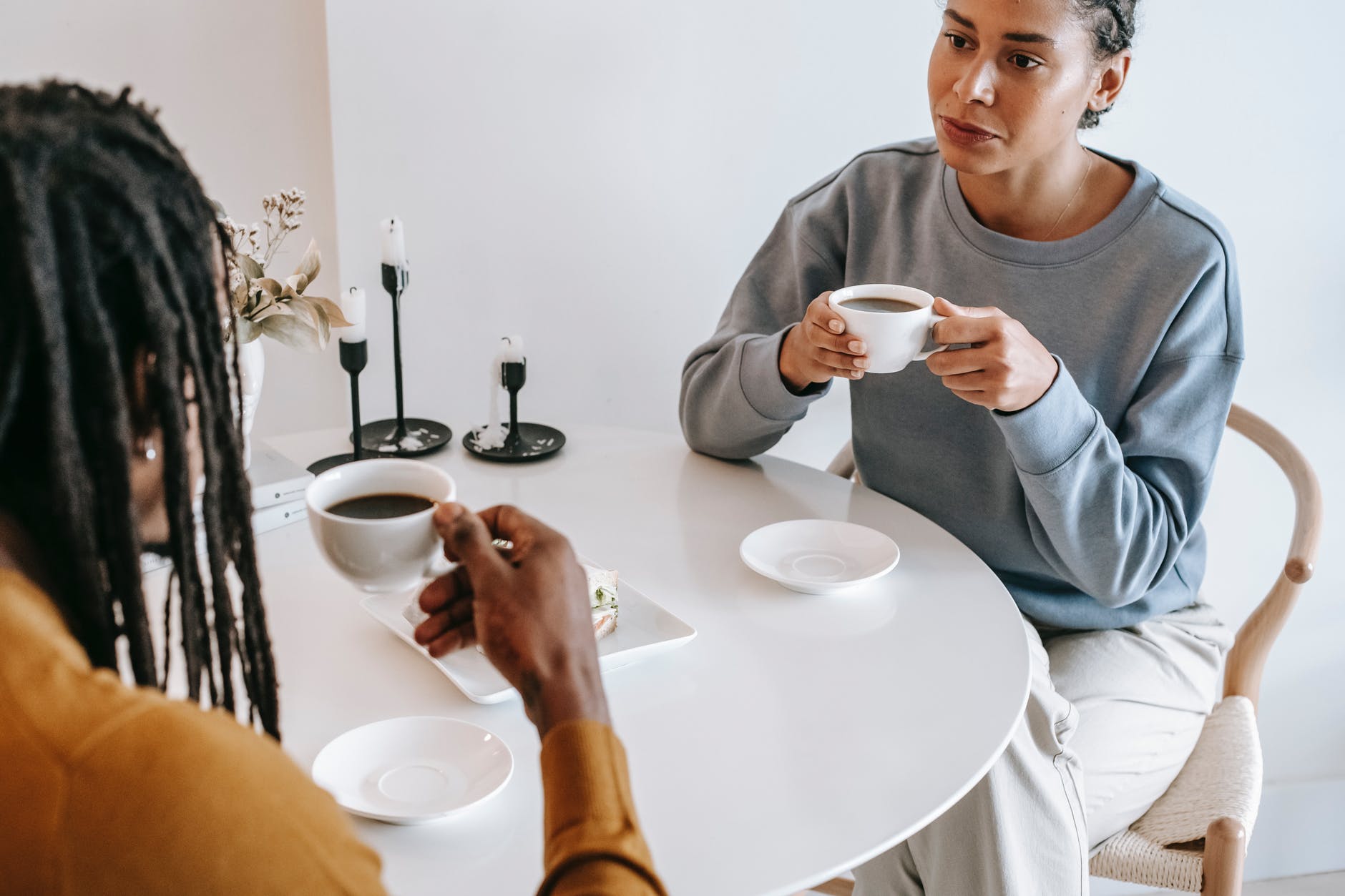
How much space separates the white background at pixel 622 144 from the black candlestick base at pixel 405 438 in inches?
7.8

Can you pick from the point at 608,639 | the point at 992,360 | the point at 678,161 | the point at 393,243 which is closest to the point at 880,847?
the point at 608,639

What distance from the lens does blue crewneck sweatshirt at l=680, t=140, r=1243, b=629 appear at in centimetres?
135

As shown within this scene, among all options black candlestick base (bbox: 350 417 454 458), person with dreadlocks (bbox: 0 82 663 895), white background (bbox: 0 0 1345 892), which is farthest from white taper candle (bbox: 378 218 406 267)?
person with dreadlocks (bbox: 0 82 663 895)

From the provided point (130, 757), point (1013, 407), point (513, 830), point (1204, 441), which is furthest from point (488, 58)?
point (130, 757)

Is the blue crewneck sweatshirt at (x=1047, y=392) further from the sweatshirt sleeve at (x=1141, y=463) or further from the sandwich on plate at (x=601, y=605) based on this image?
the sandwich on plate at (x=601, y=605)

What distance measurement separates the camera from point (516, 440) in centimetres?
159

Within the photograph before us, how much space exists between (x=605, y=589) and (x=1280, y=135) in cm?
152

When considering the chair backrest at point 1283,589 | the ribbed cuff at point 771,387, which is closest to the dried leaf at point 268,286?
the ribbed cuff at point 771,387

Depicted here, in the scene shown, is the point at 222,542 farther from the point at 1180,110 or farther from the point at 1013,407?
the point at 1180,110

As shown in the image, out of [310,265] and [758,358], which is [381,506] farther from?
[758,358]

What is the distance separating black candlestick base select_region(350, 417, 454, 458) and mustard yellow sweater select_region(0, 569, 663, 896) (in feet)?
3.19

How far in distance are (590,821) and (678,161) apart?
1.50 metres

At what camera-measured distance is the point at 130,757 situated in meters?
0.52

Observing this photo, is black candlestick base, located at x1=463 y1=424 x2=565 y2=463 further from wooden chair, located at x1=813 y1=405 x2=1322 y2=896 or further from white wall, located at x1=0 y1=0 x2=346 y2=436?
wooden chair, located at x1=813 y1=405 x2=1322 y2=896
